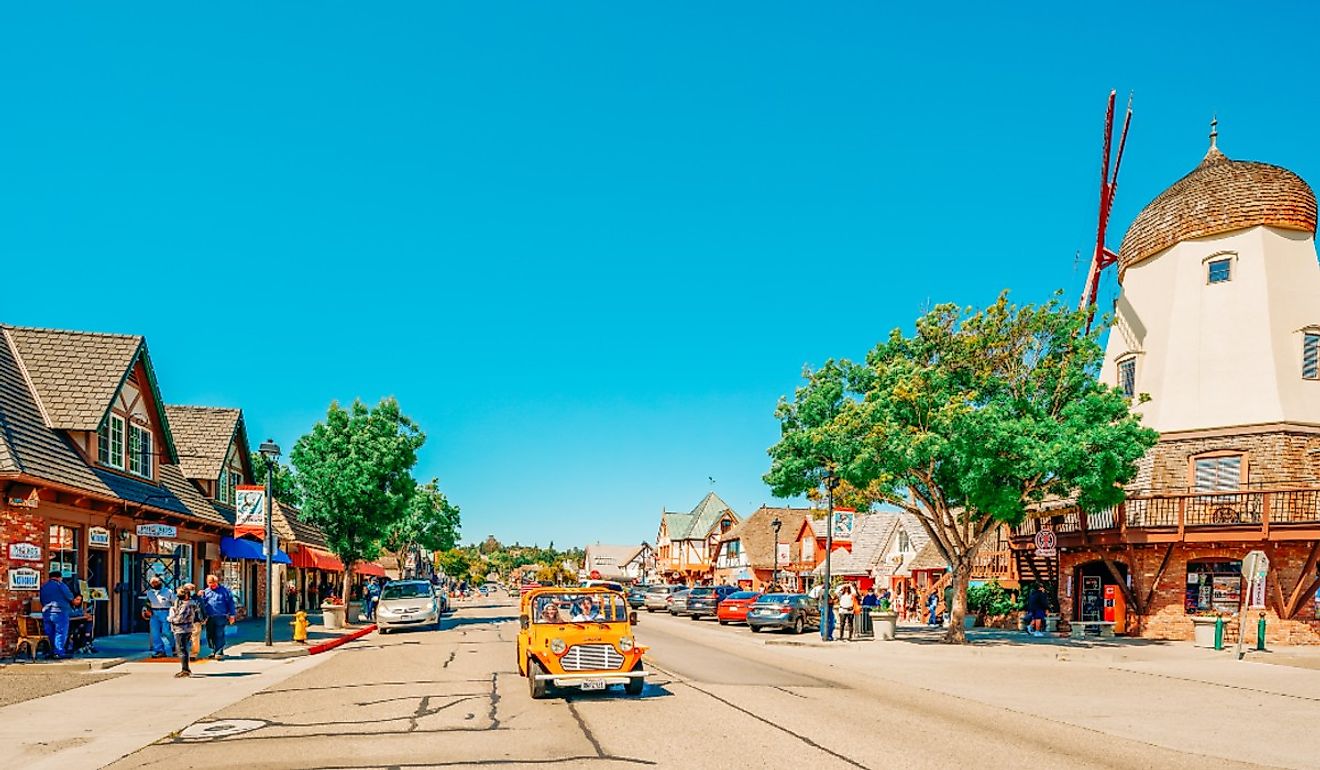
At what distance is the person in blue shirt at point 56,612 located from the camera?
63.3 ft

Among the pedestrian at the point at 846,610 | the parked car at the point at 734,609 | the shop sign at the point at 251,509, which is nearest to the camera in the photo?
the shop sign at the point at 251,509

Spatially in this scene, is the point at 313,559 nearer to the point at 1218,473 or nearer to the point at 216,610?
the point at 216,610

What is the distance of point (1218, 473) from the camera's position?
34.0 metres

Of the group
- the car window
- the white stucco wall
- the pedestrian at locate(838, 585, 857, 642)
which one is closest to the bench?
the pedestrian at locate(838, 585, 857, 642)

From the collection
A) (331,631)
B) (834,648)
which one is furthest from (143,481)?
(834,648)

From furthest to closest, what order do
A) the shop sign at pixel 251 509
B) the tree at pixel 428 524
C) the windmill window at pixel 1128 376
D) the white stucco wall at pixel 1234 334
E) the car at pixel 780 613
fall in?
the tree at pixel 428 524
the windmill window at pixel 1128 376
the car at pixel 780 613
the white stucco wall at pixel 1234 334
the shop sign at pixel 251 509

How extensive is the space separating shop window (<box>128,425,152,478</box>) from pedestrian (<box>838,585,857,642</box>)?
20950mm

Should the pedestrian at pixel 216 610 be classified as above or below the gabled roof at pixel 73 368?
below

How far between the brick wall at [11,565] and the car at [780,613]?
77.7 ft

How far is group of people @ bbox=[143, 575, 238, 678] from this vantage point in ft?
59.6

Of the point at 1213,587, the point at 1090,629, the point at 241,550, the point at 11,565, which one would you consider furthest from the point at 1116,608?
the point at 11,565

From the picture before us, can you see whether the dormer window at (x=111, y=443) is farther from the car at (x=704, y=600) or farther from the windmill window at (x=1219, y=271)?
the windmill window at (x=1219, y=271)

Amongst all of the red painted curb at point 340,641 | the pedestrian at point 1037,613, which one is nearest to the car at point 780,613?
the pedestrian at point 1037,613

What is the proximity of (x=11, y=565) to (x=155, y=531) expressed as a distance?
6.38 m
